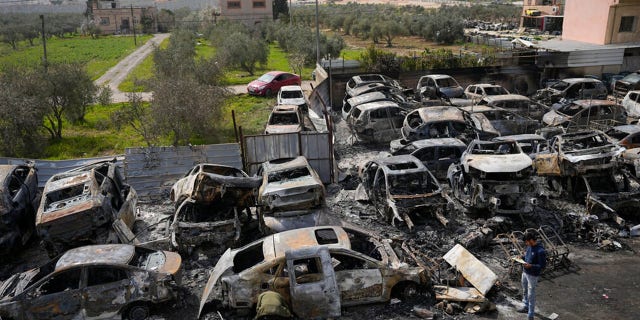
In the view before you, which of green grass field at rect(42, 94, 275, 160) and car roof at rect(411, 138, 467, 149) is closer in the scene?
car roof at rect(411, 138, 467, 149)

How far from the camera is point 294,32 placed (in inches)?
1678

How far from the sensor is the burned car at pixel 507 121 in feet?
54.1

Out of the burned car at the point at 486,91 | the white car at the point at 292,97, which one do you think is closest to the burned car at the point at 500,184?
the burned car at the point at 486,91

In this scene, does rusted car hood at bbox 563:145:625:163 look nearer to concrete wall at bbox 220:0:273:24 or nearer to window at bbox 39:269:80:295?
window at bbox 39:269:80:295

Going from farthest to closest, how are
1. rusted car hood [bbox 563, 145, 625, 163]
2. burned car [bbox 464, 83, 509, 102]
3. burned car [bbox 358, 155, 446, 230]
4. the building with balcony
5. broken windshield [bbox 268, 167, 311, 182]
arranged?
the building with balcony → burned car [bbox 464, 83, 509, 102] → rusted car hood [bbox 563, 145, 625, 163] → broken windshield [bbox 268, 167, 311, 182] → burned car [bbox 358, 155, 446, 230]

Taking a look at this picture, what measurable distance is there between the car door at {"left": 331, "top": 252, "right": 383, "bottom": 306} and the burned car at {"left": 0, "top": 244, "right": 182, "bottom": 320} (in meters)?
2.88

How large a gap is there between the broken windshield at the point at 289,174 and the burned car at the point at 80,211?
3.38m

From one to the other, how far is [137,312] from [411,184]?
644 centimetres

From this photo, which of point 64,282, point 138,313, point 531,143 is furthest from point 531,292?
point 531,143

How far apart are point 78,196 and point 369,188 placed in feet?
21.7

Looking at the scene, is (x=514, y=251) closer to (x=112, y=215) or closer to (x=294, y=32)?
(x=112, y=215)

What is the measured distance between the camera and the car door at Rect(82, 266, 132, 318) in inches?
294

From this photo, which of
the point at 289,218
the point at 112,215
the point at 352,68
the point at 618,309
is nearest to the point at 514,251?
the point at 618,309

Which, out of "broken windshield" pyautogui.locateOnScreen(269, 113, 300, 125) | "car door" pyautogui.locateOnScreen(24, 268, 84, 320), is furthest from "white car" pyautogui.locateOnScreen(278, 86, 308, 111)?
"car door" pyautogui.locateOnScreen(24, 268, 84, 320)
